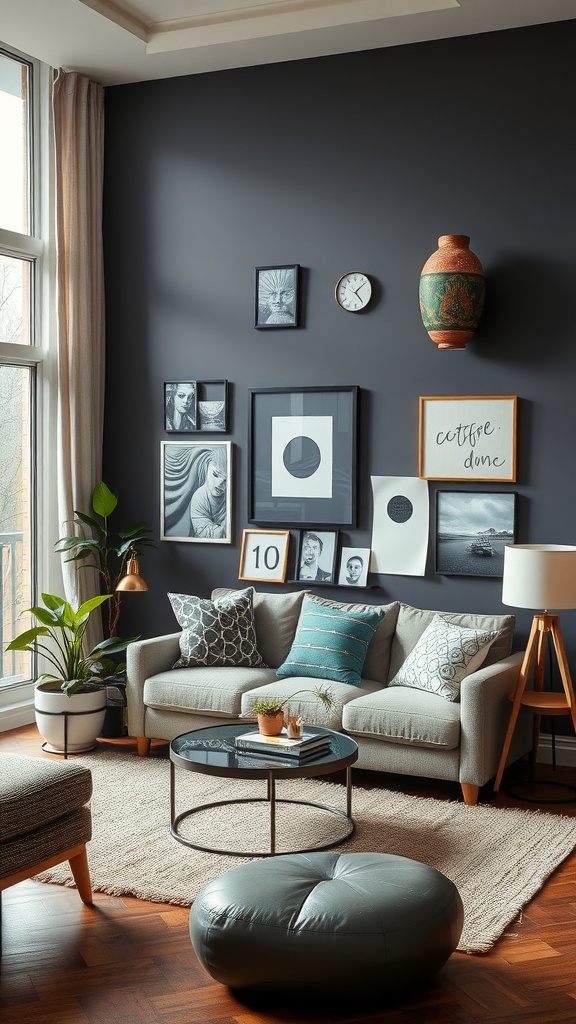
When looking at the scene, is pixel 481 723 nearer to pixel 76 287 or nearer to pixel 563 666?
pixel 563 666

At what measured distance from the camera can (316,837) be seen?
411cm

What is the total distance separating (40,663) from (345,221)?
304 centimetres

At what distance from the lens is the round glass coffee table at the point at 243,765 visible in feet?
12.5

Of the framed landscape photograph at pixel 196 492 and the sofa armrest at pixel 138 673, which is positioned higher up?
the framed landscape photograph at pixel 196 492

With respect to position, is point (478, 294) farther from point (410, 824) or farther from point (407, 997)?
point (407, 997)

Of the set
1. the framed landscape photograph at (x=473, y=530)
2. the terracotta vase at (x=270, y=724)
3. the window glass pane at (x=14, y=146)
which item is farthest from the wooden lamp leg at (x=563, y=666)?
the window glass pane at (x=14, y=146)

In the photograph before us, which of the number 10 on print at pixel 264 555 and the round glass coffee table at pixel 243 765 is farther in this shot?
the number 10 on print at pixel 264 555

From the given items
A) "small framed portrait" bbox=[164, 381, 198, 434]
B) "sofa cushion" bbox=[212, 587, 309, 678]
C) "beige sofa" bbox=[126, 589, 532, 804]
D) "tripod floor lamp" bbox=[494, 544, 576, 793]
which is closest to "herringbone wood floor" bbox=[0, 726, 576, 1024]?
"beige sofa" bbox=[126, 589, 532, 804]

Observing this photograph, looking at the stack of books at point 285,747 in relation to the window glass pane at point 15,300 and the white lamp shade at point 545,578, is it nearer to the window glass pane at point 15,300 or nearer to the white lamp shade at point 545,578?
the white lamp shade at point 545,578

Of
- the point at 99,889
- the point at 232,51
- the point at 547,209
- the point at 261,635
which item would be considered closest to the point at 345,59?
the point at 232,51

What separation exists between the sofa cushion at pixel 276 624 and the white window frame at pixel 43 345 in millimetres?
1358

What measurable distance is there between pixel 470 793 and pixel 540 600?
2.89 feet

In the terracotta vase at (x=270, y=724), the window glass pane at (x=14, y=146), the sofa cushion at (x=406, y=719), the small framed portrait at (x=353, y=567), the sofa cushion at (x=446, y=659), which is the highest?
the window glass pane at (x=14, y=146)

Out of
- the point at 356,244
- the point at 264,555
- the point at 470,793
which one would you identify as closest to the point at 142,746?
the point at 264,555
